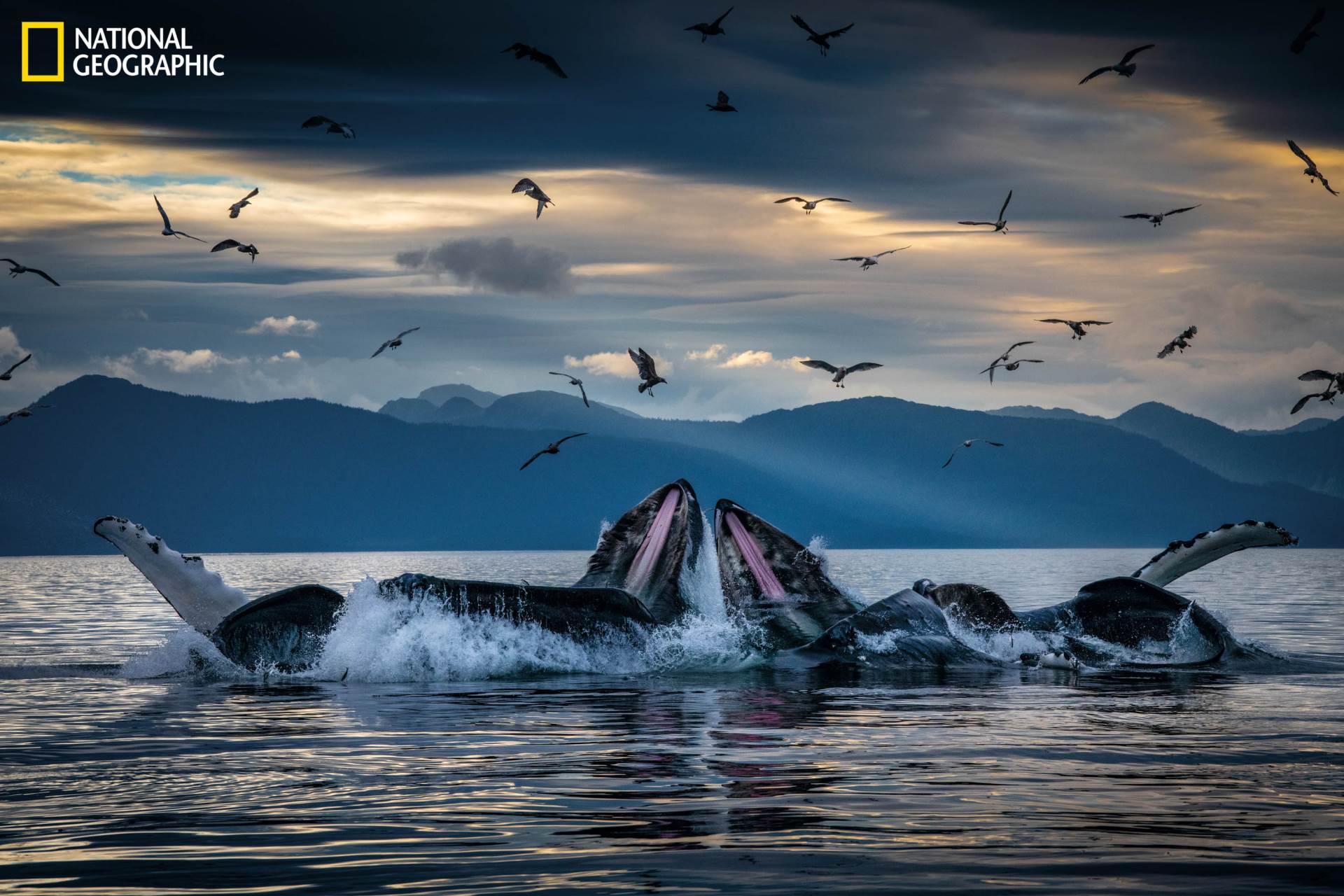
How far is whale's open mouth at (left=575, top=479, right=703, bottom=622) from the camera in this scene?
75.0 ft

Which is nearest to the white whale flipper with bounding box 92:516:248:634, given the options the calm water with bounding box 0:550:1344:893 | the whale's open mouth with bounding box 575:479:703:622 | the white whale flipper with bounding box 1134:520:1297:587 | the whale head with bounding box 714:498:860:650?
the calm water with bounding box 0:550:1344:893

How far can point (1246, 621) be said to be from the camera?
40062mm

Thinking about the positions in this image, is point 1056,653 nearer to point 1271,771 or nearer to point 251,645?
point 1271,771

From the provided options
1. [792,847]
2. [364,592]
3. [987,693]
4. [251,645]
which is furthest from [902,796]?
[251,645]

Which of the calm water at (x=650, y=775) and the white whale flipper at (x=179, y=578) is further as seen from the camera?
the white whale flipper at (x=179, y=578)

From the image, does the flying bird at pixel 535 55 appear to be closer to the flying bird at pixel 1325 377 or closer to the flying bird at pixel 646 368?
the flying bird at pixel 646 368

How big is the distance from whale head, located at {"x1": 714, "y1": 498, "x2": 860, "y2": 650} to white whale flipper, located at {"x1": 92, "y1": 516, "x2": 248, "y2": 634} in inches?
315

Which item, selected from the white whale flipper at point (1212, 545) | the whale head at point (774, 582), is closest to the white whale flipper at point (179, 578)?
the whale head at point (774, 582)

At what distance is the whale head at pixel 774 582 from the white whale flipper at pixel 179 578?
8.01 metres

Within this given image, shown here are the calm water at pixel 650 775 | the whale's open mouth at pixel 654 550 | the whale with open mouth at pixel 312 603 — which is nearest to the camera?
the calm water at pixel 650 775

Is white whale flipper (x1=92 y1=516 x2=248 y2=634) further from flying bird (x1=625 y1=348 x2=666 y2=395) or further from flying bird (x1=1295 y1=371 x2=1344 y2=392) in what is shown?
flying bird (x1=1295 y1=371 x2=1344 y2=392)

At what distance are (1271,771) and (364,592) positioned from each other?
13.3 m

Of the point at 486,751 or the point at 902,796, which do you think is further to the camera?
the point at 486,751

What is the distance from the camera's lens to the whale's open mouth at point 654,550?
901 inches
